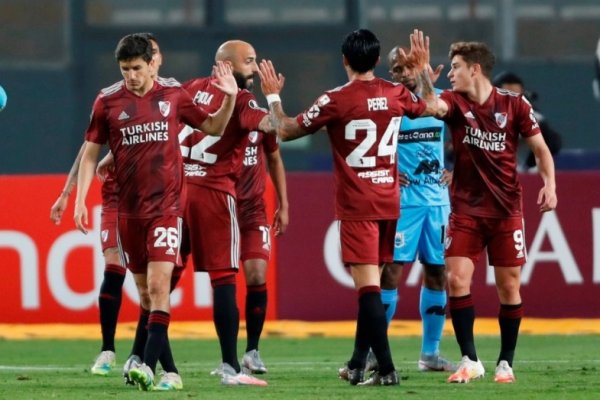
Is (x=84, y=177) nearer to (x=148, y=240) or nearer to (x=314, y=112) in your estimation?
(x=148, y=240)

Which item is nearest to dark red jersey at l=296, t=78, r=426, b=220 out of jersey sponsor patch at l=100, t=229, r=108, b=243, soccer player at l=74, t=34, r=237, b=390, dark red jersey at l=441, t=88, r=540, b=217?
dark red jersey at l=441, t=88, r=540, b=217

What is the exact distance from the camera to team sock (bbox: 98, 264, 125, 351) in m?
11.3

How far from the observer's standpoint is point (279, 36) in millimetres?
23578

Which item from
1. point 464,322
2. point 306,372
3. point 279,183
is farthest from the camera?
point 279,183

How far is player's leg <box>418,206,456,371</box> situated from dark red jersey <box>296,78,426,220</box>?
4.90 ft

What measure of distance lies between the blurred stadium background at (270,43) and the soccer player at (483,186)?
12397 millimetres

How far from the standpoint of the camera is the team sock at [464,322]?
10.0 metres

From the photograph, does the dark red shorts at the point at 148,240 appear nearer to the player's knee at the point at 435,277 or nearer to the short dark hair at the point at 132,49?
the short dark hair at the point at 132,49

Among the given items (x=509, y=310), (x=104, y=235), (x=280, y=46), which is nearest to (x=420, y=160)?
(x=509, y=310)

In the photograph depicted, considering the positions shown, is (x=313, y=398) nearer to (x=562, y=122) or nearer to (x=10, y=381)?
(x=10, y=381)

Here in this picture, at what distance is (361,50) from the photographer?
9.62 meters

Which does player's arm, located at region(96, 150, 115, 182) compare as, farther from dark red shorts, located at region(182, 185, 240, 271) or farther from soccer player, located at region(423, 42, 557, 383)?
soccer player, located at region(423, 42, 557, 383)

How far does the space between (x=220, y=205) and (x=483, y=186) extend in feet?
5.15

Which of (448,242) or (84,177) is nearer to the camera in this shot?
(84,177)
